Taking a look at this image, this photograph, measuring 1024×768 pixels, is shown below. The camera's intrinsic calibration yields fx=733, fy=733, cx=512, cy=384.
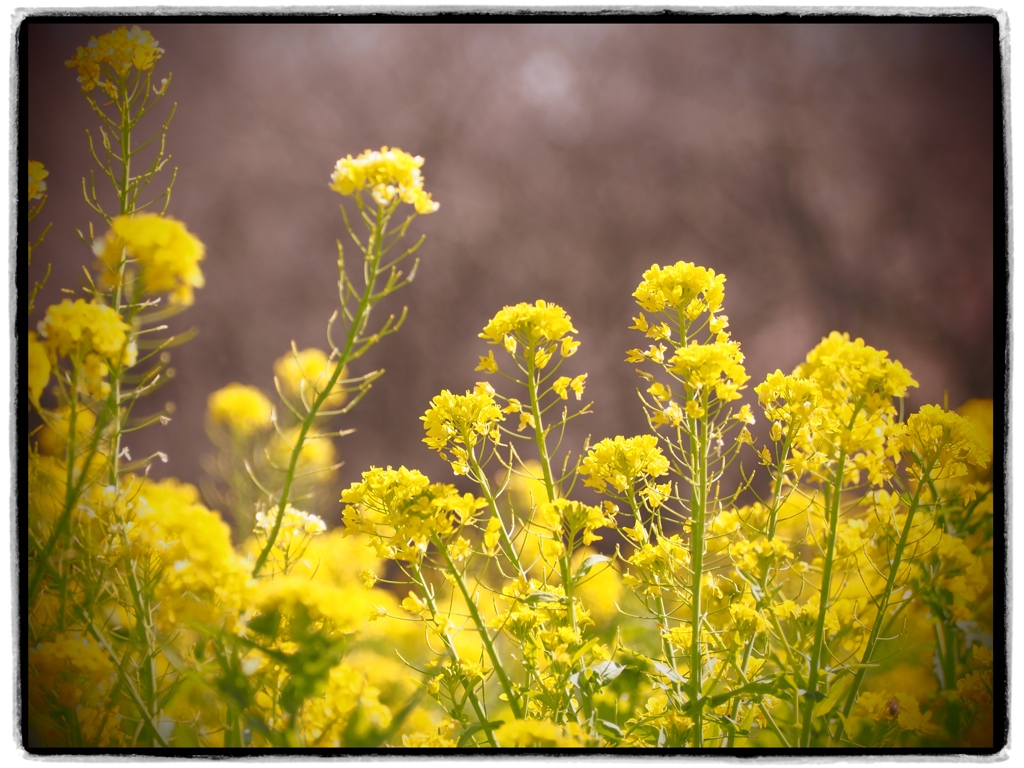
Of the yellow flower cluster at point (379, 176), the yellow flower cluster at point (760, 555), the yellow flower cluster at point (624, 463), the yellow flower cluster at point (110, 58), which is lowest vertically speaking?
the yellow flower cluster at point (760, 555)

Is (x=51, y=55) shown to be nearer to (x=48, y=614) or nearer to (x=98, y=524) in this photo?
(x=98, y=524)

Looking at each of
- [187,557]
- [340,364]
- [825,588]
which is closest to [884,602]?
[825,588]

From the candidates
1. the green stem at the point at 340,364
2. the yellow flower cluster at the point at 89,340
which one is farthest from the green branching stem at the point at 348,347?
the yellow flower cluster at the point at 89,340

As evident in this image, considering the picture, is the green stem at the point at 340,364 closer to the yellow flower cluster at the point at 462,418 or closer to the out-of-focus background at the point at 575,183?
the yellow flower cluster at the point at 462,418

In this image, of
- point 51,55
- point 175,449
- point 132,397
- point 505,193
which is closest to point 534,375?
point 505,193

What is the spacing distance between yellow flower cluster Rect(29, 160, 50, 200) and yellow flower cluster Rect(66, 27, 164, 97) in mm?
136

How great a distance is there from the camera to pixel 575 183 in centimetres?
129

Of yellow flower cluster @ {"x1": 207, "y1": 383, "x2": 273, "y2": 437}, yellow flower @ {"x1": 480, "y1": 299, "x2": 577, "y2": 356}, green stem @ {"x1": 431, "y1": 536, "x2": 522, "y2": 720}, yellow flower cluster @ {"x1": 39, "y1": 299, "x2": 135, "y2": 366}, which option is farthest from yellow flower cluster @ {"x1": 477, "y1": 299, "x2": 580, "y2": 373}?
yellow flower cluster @ {"x1": 207, "y1": 383, "x2": 273, "y2": 437}

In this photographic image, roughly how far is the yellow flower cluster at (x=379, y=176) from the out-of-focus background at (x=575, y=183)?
0.29 metres

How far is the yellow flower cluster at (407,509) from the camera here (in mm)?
928

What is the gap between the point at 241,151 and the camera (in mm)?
1217

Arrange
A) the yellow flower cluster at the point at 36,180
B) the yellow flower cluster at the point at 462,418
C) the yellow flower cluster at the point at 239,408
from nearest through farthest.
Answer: the yellow flower cluster at the point at 462,418 < the yellow flower cluster at the point at 36,180 < the yellow flower cluster at the point at 239,408

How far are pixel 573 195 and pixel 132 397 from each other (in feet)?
2.56

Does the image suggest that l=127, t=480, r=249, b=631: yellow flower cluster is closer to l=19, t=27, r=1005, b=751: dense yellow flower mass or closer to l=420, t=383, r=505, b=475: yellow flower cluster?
l=19, t=27, r=1005, b=751: dense yellow flower mass
